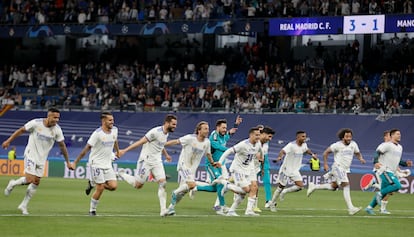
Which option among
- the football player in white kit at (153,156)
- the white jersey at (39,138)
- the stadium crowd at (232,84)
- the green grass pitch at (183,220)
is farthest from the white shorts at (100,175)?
the stadium crowd at (232,84)

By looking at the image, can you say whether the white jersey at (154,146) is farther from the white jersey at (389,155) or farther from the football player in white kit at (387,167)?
the white jersey at (389,155)

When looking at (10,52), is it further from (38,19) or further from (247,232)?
(247,232)

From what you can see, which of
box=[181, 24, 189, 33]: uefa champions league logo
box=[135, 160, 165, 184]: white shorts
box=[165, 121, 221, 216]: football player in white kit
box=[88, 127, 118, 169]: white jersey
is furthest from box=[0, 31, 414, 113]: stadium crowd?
box=[88, 127, 118, 169]: white jersey

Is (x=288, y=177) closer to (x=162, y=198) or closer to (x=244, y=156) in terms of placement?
(x=244, y=156)

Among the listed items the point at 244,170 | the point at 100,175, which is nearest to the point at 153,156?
the point at 100,175

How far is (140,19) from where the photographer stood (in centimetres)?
5106

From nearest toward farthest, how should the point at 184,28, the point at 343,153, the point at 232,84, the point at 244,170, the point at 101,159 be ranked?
1. the point at 101,159
2. the point at 244,170
3. the point at 343,153
4. the point at 232,84
5. the point at 184,28

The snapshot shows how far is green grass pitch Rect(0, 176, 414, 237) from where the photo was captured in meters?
16.4

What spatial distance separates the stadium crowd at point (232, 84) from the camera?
42812 millimetres

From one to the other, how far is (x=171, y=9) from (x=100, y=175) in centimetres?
3265

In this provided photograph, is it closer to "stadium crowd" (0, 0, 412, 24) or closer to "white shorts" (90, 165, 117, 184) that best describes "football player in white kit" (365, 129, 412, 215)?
"white shorts" (90, 165, 117, 184)

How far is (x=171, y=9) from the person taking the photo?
51.1 metres

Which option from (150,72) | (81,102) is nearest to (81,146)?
(81,102)

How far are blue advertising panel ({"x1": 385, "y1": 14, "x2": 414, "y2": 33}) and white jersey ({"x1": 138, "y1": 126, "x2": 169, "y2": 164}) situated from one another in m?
24.3
